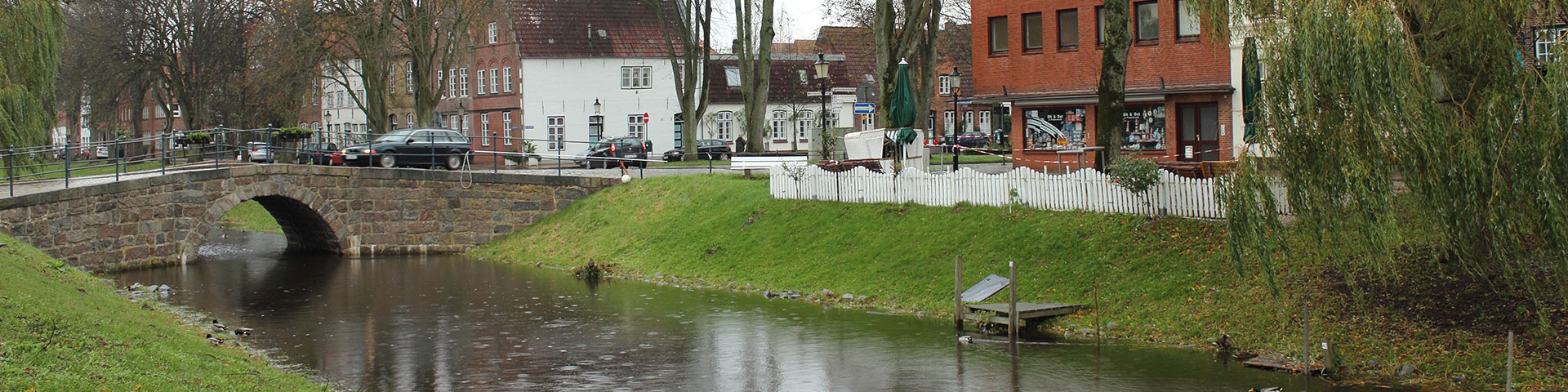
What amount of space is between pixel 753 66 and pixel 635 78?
1416 centimetres

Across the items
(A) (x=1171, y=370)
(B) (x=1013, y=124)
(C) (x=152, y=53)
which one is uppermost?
(C) (x=152, y=53)

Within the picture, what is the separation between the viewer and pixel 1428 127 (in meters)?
12.6

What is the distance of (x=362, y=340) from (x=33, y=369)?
8.95 metres

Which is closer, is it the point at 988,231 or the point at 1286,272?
the point at 1286,272

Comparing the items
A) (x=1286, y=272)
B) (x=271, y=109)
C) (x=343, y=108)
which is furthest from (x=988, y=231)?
(x=343, y=108)

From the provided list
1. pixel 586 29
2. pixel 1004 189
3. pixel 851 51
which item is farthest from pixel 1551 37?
pixel 851 51

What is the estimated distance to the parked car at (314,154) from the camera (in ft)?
110

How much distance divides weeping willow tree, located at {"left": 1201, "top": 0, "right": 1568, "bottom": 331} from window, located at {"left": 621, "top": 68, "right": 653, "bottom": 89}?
47.2 meters

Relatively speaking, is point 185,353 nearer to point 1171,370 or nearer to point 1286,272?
point 1171,370

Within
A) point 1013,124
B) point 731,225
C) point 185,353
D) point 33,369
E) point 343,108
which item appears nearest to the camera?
point 33,369

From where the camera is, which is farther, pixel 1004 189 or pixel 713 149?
pixel 713 149

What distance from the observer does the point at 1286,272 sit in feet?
54.0

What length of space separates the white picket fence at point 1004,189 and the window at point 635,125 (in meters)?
32.3

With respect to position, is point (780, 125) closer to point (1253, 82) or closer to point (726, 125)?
point (726, 125)
